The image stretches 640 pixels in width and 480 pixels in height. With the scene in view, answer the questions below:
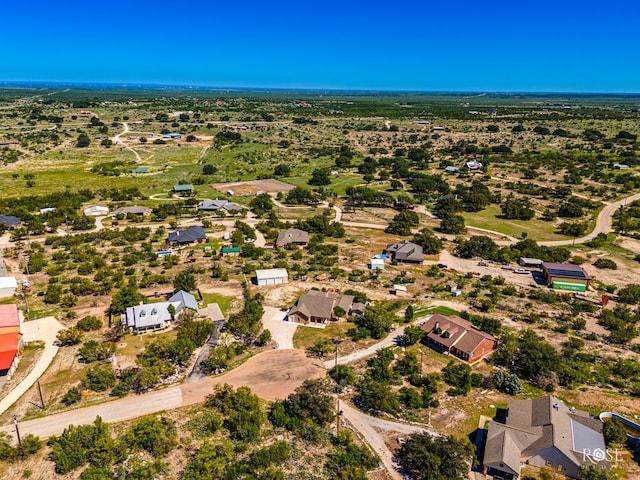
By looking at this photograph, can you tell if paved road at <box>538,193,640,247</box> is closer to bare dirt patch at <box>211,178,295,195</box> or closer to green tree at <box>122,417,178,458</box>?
bare dirt patch at <box>211,178,295,195</box>

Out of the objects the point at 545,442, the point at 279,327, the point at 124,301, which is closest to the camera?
the point at 545,442

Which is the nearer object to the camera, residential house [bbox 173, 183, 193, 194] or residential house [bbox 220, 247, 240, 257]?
residential house [bbox 220, 247, 240, 257]

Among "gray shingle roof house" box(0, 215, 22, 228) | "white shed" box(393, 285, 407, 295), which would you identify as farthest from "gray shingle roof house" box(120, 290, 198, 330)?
"gray shingle roof house" box(0, 215, 22, 228)

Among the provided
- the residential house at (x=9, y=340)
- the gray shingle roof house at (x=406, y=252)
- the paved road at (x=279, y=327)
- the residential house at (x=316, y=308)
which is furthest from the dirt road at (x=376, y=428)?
the gray shingle roof house at (x=406, y=252)

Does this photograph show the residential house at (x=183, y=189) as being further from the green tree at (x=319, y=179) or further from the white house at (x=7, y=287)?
the white house at (x=7, y=287)

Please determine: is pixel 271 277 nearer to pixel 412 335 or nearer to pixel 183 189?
pixel 412 335

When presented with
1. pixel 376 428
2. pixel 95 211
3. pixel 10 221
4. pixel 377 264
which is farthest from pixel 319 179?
pixel 376 428
